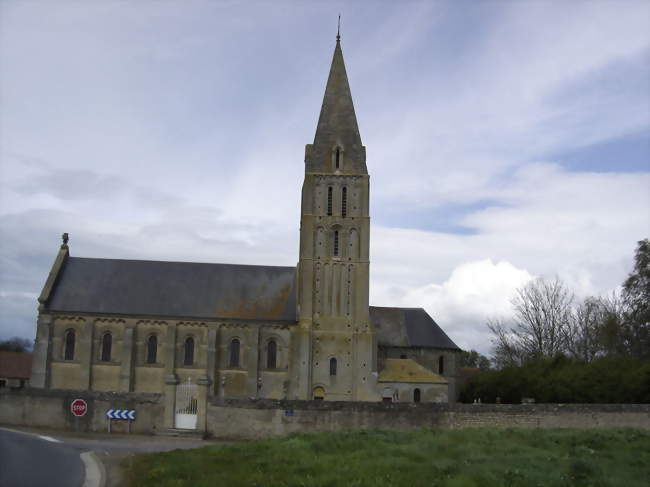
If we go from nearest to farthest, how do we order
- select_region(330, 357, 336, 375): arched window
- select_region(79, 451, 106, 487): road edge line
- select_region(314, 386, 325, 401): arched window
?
select_region(79, 451, 106, 487): road edge line, select_region(314, 386, 325, 401): arched window, select_region(330, 357, 336, 375): arched window

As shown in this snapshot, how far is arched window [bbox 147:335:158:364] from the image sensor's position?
4788 cm

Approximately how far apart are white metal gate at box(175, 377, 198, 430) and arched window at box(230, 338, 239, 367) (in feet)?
59.2

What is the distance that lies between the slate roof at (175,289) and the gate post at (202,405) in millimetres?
18666

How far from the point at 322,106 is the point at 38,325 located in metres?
24.7

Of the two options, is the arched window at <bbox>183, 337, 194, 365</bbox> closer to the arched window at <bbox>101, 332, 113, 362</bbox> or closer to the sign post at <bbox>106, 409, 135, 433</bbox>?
the arched window at <bbox>101, 332, 113, 362</bbox>

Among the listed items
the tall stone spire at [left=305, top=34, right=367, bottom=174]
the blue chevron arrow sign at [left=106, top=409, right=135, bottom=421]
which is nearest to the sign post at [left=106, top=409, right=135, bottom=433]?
the blue chevron arrow sign at [left=106, top=409, right=135, bottom=421]

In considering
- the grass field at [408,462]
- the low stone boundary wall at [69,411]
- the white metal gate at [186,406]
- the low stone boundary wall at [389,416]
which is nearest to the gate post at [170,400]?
the white metal gate at [186,406]

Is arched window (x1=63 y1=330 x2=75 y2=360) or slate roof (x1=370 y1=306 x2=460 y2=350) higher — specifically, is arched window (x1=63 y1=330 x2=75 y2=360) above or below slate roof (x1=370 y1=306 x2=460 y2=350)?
below

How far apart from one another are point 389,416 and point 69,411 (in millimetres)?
13513

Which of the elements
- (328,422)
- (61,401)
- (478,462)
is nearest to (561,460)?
(478,462)

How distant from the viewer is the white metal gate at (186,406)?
29172mm

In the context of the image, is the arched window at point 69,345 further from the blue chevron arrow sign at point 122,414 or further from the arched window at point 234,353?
the blue chevron arrow sign at point 122,414

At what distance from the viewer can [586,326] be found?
57406mm

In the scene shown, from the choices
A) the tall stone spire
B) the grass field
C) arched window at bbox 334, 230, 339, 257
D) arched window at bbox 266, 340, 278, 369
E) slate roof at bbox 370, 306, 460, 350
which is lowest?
the grass field
